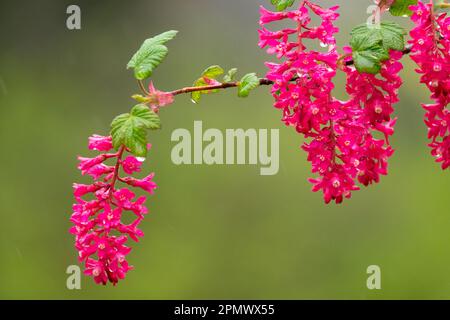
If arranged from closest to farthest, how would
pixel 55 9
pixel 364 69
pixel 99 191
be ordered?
1. pixel 364 69
2. pixel 99 191
3. pixel 55 9

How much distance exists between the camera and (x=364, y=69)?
87cm

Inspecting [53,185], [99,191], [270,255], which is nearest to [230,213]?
[270,255]

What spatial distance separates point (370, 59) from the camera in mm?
869

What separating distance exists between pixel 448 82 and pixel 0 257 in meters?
3.68

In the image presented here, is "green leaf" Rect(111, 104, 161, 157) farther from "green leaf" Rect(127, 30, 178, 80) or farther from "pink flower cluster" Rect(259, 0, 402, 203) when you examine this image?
"pink flower cluster" Rect(259, 0, 402, 203)

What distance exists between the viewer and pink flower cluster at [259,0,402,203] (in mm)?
906

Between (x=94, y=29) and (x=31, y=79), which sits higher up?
(x=94, y=29)

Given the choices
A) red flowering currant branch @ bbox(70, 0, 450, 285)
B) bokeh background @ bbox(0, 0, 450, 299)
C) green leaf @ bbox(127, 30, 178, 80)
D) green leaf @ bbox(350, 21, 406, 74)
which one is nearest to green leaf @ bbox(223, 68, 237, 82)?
red flowering currant branch @ bbox(70, 0, 450, 285)

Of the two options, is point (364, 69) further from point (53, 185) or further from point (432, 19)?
point (53, 185)

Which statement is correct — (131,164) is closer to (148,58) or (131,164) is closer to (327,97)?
(148,58)

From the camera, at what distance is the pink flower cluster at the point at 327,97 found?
0.91 meters

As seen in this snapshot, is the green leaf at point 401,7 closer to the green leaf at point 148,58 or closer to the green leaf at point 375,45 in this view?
the green leaf at point 375,45

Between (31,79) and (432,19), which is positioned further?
(31,79)

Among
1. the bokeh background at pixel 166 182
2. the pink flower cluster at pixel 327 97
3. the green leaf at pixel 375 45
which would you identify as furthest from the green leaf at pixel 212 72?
the bokeh background at pixel 166 182
